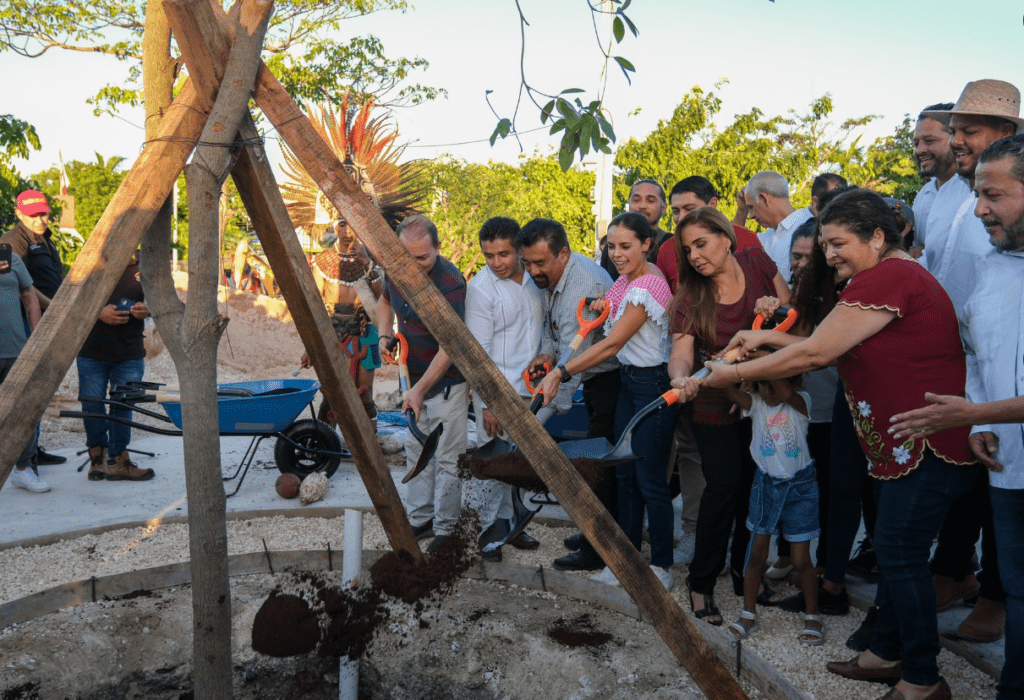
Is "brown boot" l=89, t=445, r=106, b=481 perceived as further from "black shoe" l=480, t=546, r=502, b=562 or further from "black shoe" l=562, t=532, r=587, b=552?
"black shoe" l=562, t=532, r=587, b=552

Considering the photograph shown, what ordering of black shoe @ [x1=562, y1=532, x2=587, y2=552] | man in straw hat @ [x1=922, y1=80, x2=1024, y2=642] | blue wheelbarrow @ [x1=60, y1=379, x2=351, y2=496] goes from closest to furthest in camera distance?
man in straw hat @ [x1=922, y1=80, x2=1024, y2=642] → black shoe @ [x1=562, y1=532, x2=587, y2=552] → blue wheelbarrow @ [x1=60, y1=379, x2=351, y2=496]

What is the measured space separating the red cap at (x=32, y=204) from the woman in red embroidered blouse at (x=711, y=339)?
4988mm

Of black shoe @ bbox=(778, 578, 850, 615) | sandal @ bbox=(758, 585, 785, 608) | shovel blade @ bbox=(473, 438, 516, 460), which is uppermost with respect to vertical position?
shovel blade @ bbox=(473, 438, 516, 460)

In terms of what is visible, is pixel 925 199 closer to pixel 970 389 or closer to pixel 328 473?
pixel 970 389

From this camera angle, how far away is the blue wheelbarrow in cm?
Answer: 531

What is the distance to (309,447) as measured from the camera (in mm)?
5934

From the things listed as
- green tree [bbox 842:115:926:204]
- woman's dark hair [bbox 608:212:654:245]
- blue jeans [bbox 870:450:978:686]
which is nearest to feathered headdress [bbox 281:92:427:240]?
woman's dark hair [bbox 608:212:654:245]

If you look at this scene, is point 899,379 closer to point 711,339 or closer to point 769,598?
point 711,339

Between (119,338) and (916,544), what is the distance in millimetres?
5571

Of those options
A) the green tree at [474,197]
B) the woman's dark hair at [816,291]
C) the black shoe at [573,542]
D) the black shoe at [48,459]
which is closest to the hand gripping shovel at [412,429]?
the black shoe at [573,542]

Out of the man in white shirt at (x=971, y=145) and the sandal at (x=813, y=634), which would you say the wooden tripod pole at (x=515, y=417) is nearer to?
the sandal at (x=813, y=634)

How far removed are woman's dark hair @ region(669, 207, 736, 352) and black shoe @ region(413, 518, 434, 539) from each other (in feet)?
7.15

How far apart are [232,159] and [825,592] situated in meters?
3.20

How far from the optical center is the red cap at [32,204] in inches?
238
